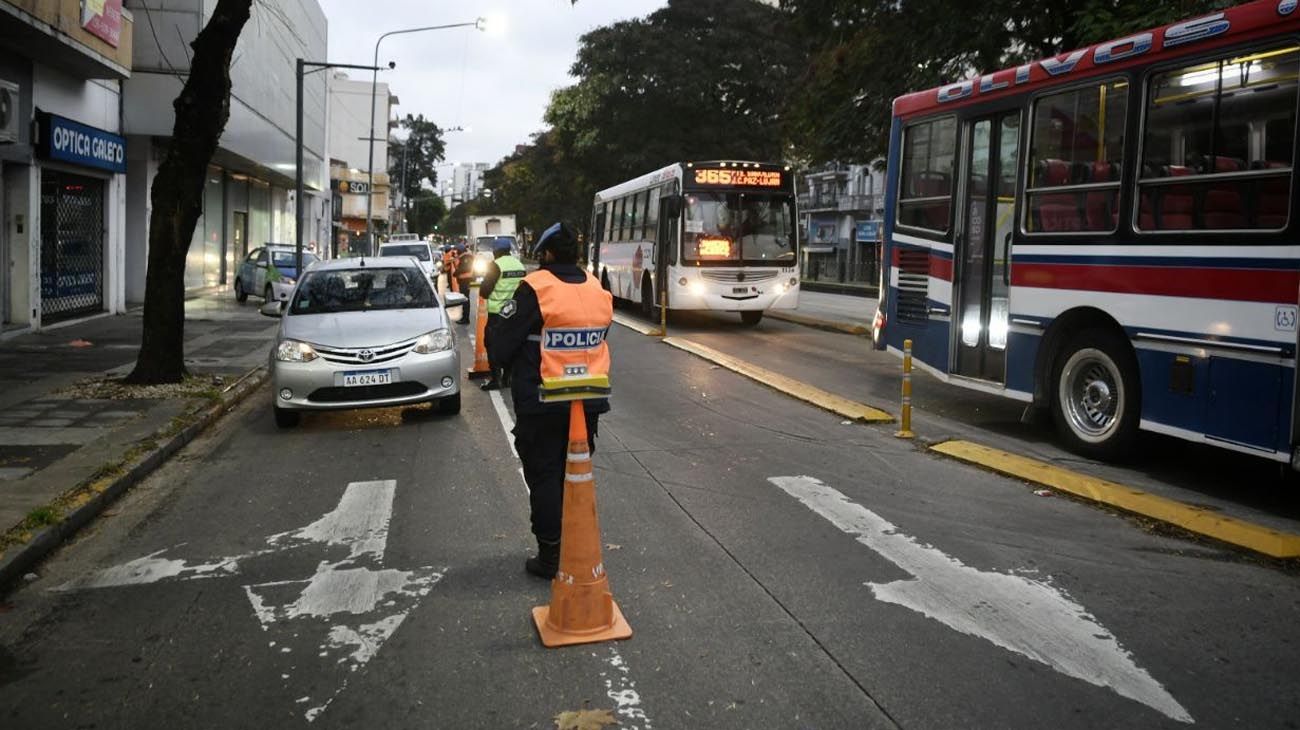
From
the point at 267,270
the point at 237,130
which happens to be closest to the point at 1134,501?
the point at 237,130

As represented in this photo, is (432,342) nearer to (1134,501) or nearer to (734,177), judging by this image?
(1134,501)

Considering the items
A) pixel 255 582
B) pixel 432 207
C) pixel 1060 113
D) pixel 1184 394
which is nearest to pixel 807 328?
pixel 1060 113

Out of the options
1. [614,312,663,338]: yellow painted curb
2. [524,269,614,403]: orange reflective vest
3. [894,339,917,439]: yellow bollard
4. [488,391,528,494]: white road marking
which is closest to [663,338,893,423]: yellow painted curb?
[894,339,917,439]: yellow bollard

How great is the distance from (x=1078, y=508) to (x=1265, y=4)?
3.50 m

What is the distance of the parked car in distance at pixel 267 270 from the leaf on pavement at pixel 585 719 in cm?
2557

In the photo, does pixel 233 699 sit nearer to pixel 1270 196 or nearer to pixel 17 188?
pixel 1270 196

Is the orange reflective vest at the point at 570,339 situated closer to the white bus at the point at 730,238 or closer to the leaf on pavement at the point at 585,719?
the leaf on pavement at the point at 585,719

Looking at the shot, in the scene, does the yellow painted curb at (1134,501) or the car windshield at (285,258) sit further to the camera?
the car windshield at (285,258)

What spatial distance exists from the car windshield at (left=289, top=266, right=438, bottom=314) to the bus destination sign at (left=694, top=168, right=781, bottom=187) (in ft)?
32.5

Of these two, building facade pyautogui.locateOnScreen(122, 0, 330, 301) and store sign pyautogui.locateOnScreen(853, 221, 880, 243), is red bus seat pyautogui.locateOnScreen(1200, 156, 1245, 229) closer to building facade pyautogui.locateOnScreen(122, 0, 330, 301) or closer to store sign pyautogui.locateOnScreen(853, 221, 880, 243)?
building facade pyautogui.locateOnScreen(122, 0, 330, 301)

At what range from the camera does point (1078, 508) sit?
7188mm

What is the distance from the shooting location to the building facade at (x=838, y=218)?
67750mm

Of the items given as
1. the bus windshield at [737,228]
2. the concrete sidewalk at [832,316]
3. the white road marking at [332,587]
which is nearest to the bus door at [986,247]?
the white road marking at [332,587]

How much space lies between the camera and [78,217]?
2017 cm
